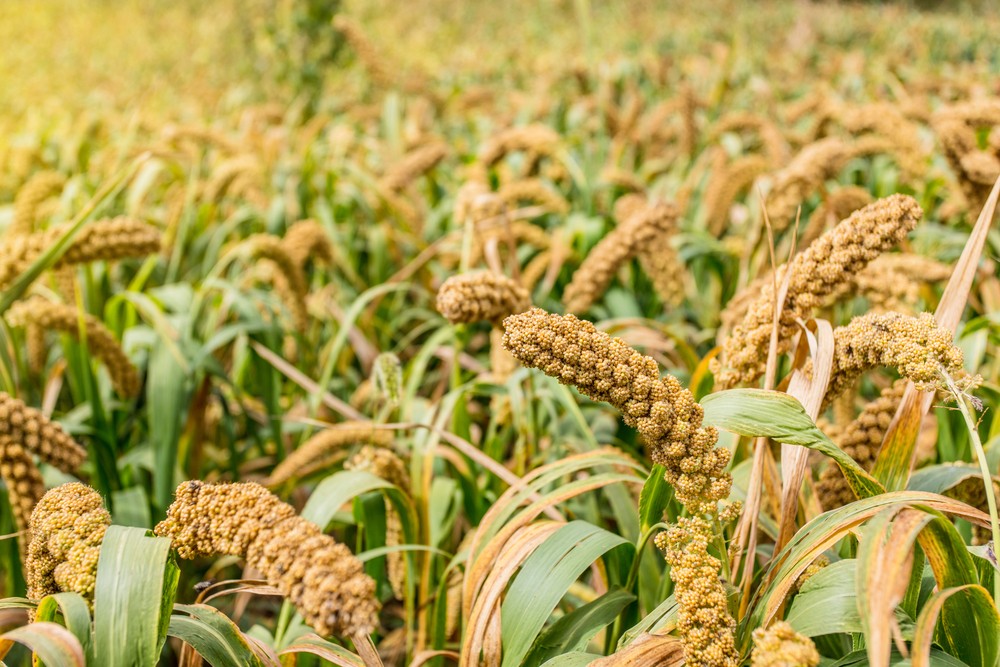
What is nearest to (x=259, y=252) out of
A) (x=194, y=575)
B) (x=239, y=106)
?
(x=194, y=575)

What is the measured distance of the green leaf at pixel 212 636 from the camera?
3.37ft

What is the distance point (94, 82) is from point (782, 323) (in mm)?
11739

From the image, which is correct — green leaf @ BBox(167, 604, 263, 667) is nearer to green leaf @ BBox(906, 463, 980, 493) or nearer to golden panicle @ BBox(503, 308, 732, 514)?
golden panicle @ BBox(503, 308, 732, 514)

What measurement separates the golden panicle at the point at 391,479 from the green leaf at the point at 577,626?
1.75 feet

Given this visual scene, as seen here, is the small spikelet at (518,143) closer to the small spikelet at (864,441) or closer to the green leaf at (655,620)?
the small spikelet at (864,441)

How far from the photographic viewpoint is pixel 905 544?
827mm

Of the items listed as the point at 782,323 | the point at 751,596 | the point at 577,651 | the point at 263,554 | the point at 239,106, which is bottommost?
the point at 577,651

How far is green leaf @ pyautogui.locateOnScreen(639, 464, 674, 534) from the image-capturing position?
1.15m

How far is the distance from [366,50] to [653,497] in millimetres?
4135

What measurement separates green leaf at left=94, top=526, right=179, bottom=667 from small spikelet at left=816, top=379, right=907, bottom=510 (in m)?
1.05

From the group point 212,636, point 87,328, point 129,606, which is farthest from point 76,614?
point 87,328

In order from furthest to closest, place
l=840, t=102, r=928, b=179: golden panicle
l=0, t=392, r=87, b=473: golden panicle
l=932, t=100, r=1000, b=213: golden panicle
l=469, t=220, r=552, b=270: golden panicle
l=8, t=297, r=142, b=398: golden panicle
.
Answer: l=840, t=102, r=928, b=179: golden panicle, l=469, t=220, r=552, b=270: golden panicle, l=932, t=100, r=1000, b=213: golden panicle, l=8, t=297, r=142, b=398: golden panicle, l=0, t=392, r=87, b=473: golden panicle

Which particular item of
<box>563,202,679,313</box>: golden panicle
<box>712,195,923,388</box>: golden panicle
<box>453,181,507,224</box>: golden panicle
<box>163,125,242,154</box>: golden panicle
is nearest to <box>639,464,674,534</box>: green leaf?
<box>712,195,923,388</box>: golden panicle

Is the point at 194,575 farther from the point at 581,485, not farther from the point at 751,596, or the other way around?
the point at 751,596
